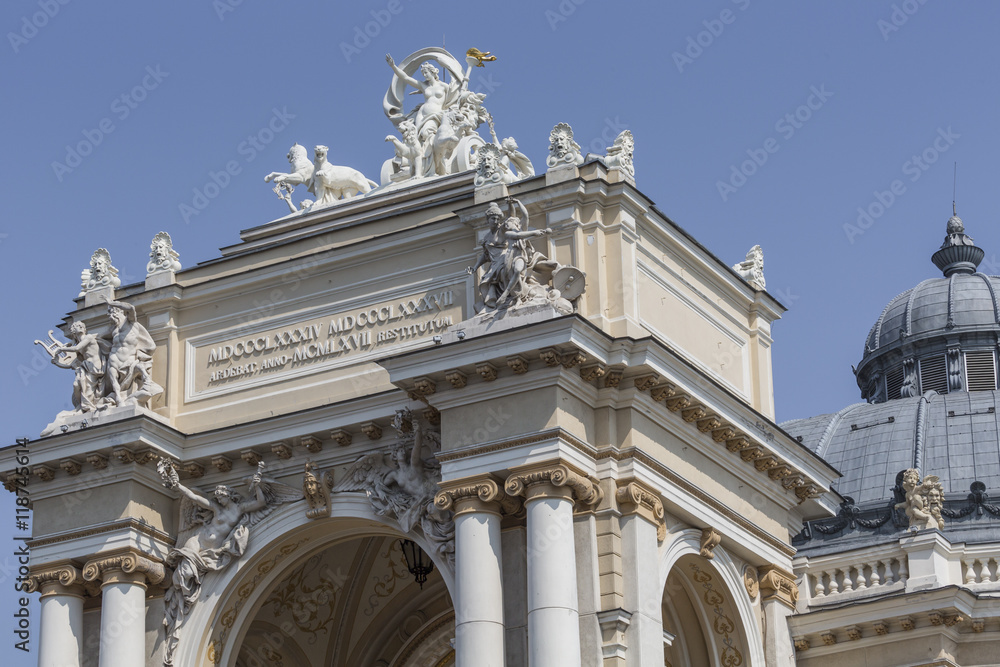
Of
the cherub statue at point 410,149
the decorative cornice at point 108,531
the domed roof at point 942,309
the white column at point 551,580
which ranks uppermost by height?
the domed roof at point 942,309

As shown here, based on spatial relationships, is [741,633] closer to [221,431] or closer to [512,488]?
[512,488]

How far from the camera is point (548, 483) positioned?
26906 mm

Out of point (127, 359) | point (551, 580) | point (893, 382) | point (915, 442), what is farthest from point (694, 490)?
point (893, 382)

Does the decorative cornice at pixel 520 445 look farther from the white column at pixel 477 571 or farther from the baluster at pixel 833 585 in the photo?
the baluster at pixel 833 585

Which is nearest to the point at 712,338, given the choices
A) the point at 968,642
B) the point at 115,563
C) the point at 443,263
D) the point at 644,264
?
the point at 644,264

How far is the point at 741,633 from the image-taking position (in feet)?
99.6

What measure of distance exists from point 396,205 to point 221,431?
14.5 ft

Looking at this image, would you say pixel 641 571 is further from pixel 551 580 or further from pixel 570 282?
pixel 570 282

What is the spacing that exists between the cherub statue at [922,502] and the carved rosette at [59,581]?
42.9 ft

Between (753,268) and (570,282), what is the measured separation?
519cm

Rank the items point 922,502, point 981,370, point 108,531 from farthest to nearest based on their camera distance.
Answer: point 981,370, point 922,502, point 108,531

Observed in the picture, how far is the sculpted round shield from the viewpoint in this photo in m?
28.1

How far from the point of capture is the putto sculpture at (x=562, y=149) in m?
29.2

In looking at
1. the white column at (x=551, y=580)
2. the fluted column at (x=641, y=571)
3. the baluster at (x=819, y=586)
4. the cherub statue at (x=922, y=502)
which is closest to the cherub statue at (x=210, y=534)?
the white column at (x=551, y=580)
